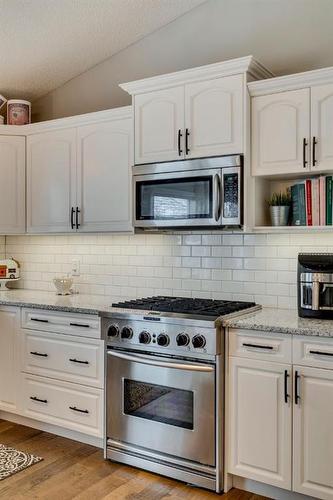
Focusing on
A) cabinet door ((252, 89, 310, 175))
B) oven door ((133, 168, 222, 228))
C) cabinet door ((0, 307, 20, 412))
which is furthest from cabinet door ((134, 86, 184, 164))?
cabinet door ((0, 307, 20, 412))

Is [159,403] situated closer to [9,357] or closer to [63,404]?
[63,404]

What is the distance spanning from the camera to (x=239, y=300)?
3348mm

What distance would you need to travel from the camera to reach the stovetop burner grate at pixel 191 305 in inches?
110

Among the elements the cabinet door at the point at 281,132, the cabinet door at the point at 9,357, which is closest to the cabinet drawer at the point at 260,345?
the cabinet door at the point at 281,132

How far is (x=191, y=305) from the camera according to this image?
3041 millimetres

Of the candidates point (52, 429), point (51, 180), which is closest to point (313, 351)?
point (52, 429)

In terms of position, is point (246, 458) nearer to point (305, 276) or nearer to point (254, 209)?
point (305, 276)

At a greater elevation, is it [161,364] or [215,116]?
[215,116]

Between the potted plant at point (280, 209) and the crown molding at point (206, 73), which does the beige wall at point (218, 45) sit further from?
the potted plant at point (280, 209)

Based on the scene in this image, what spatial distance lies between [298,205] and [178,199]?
0.75 metres

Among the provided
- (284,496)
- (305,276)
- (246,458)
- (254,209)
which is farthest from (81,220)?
(284,496)

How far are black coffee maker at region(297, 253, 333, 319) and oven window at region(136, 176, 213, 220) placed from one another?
2.17ft

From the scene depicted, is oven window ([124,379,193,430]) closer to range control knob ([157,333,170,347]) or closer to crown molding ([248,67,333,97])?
range control knob ([157,333,170,347])

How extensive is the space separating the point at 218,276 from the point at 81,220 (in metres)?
1.14
